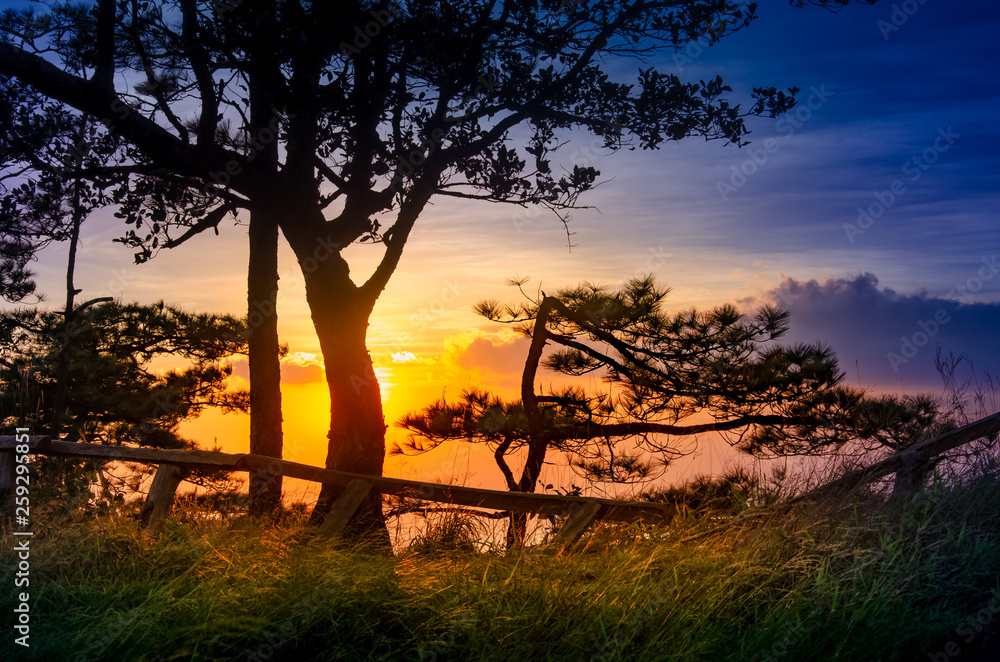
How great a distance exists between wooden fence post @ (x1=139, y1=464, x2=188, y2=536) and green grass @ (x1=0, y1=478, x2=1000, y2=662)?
0.39 m

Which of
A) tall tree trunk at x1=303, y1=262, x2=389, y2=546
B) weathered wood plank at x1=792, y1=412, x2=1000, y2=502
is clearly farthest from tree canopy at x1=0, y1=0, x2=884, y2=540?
weathered wood plank at x1=792, y1=412, x2=1000, y2=502

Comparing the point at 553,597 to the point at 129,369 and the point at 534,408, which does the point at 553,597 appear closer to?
the point at 534,408

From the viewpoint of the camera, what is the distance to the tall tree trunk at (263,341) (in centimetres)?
897

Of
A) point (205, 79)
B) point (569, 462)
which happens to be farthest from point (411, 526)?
point (205, 79)

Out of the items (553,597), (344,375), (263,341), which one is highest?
(263,341)

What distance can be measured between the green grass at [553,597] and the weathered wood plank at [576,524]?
583 mm

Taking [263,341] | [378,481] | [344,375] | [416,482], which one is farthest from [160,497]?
[263,341]

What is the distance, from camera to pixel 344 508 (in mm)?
5555

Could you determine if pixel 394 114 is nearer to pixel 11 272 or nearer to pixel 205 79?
pixel 205 79

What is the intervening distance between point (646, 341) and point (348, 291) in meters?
3.66

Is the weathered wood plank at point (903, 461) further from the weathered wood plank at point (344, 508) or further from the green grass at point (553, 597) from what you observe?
the weathered wood plank at point (344, 508)

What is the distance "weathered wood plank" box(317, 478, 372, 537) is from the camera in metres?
5.17

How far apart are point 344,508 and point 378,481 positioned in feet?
2.06

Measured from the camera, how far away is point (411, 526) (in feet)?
16.8
